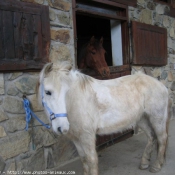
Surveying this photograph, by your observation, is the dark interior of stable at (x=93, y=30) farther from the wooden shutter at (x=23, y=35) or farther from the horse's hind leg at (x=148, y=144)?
the wooden shutter at (x=23, y=35)

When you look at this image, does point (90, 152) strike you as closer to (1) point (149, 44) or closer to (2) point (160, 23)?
(1) point (149, 44)

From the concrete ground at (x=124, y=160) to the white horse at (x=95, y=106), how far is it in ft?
0.51

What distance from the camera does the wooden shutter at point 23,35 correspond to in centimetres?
228

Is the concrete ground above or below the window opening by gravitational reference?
below

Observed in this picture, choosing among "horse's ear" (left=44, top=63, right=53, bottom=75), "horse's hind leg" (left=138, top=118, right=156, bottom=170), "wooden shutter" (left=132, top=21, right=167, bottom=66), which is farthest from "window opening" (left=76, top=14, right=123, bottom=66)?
"horse's ear" (left=44, top=63, right=53, bottom=75)

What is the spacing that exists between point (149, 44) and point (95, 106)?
2634 millimetres

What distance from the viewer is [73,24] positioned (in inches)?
120

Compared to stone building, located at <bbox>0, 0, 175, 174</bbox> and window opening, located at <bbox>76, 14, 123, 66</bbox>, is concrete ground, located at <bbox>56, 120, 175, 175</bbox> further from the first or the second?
window opening, located at <bbox>76, 14, 123, 66</bbox>

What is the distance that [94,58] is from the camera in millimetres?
3225

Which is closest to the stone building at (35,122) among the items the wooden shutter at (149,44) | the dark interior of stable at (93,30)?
the wooden shutter at (149,44)

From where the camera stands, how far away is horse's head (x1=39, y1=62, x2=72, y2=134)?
71.5 inches

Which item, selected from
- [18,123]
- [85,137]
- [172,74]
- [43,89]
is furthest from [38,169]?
[172,74]

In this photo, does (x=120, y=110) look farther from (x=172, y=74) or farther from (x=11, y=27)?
(x=172, y=74)

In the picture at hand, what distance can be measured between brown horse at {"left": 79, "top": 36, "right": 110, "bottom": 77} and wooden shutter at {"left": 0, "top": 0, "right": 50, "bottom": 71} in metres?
0.83
